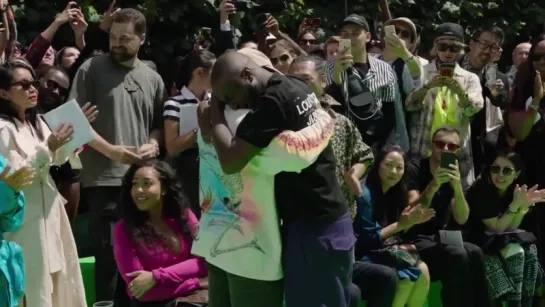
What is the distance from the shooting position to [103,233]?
546 cm

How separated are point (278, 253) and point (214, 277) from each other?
36 cm

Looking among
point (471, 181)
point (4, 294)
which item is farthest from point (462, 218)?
point (4, 294)

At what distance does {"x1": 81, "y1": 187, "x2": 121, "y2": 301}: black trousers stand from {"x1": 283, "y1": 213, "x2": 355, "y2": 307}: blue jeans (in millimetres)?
1928

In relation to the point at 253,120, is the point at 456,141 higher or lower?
lower

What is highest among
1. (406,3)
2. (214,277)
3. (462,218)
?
(406,3)

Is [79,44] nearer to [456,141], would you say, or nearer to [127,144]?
[127,144]

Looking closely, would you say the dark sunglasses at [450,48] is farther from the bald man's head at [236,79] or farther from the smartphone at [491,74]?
the bald man's head at [236,79]

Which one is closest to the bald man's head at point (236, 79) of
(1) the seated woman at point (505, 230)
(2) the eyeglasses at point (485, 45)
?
(1) the seated woman at point (505, 230)

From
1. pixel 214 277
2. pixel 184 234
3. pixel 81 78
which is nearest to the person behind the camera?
pixel 214 277

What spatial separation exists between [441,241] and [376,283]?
63 cm

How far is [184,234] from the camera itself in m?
4.96

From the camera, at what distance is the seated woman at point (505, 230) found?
567 centimetres

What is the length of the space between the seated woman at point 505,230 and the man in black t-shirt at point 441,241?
147mm

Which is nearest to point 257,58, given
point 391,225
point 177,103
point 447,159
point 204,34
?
point 177,103
